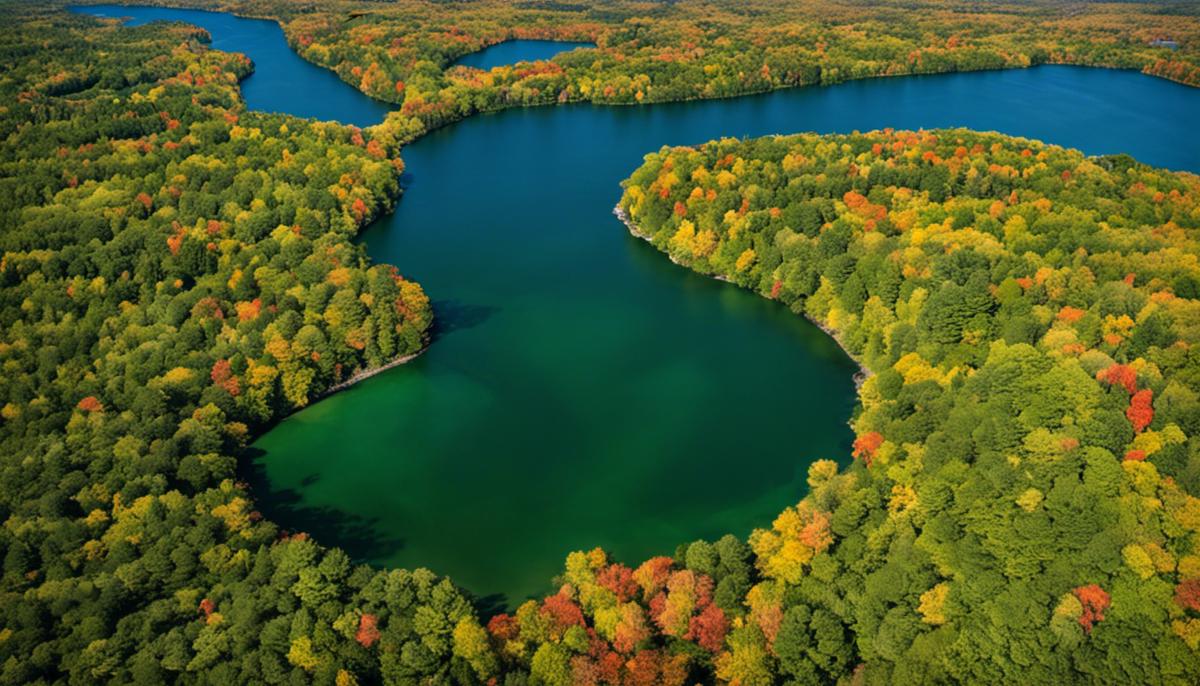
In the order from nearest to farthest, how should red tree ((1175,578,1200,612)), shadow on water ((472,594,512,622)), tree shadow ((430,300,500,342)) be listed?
red tree ((1175,578,1200,612)) → shadow on water ((472,594,512,622)) → tree shadow ((430,300,500,342))

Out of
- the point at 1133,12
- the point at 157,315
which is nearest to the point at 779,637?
the point at 157,315

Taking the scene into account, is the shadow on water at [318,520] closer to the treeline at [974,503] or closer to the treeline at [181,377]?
the treeline at [181,377]

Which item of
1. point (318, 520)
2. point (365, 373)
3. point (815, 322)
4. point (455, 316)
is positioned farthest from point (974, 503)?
point (455, 316)

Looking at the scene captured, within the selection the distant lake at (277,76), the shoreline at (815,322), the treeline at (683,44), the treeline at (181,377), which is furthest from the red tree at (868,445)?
the distant lake at (277,76)

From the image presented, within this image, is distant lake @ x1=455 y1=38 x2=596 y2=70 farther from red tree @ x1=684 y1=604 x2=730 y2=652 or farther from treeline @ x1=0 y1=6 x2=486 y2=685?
red tree @ x1=684 y1=604 x2=730 y2=652

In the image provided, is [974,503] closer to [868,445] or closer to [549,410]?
[868,445]

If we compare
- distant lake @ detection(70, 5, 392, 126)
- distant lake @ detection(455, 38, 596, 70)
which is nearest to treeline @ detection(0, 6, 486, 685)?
distant lake @ detection(70, 5, 392, 126)
